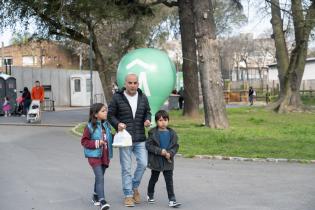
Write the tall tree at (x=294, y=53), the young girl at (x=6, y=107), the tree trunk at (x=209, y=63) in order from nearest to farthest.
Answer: the tree trunk at (x=209, y=63), the tall tree at (x=294, y=53), the young girl at (x=6, y=107)

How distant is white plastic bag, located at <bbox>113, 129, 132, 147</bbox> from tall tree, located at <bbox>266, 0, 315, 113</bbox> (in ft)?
62.2

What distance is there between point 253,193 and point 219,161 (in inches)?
140

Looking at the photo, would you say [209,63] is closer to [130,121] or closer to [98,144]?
[130,121]

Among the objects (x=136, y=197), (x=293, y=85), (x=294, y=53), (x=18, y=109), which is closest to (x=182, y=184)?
(x=136, y=197)

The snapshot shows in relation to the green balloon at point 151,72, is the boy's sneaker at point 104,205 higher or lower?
lower

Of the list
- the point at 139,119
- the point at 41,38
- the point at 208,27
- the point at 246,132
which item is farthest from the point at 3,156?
the point at 41,38

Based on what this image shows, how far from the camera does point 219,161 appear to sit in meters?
12.2

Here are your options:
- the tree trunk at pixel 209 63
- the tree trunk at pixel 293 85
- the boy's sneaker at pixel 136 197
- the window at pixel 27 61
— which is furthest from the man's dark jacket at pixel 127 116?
the window at pixel 27 61

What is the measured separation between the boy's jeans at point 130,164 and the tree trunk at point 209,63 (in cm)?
1153

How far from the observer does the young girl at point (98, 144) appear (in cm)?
752

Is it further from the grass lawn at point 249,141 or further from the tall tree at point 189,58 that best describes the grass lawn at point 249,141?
the tall tree at point 189,58

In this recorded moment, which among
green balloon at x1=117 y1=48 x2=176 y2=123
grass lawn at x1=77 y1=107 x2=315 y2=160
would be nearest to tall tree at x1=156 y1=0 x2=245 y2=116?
grass lawn at x1=77 y1=107 x2=315 y2=160

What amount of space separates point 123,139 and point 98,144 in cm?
35

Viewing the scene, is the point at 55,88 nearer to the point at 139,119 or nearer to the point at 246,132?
the point at 246,132
